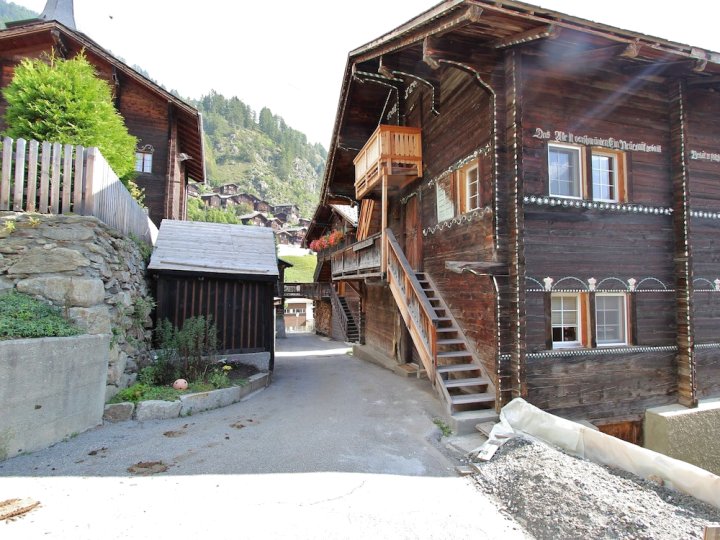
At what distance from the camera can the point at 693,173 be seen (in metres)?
8.55

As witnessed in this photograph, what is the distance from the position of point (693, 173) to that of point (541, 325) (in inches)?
209

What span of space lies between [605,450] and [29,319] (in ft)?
27.1

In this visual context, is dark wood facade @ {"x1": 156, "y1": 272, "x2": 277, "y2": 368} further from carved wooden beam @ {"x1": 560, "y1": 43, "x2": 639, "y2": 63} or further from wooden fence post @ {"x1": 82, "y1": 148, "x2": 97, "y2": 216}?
carved wooden beam @ {"x1": 560, "y1": 43, "x2": 639, "y2": 63}

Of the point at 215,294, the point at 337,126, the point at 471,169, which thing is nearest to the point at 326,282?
the point at 337,126

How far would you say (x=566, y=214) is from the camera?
298 inches

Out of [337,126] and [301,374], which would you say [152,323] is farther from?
[337,126]

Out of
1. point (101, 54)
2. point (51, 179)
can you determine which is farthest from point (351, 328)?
point (51, 179)

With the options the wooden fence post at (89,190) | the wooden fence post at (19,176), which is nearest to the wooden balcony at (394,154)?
the wooden fence post at (89,190)

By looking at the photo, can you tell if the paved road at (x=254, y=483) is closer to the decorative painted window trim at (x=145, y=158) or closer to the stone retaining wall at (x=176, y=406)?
the stone retaining wall at (x=176, y=406)

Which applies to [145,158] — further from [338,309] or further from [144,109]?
[338,309]

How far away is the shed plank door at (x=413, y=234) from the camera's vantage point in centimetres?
1090

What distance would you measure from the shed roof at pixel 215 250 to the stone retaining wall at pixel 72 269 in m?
2.50

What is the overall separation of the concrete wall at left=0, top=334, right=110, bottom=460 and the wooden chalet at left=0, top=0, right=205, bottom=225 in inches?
485

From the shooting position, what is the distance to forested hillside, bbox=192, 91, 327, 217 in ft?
353
